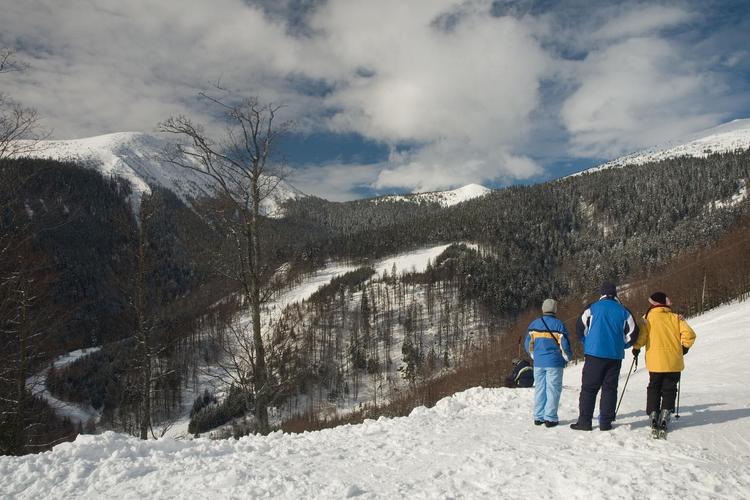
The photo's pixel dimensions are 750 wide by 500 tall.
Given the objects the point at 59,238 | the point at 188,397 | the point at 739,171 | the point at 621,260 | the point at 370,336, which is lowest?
the point at 188,397

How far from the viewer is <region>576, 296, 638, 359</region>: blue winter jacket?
226 inches

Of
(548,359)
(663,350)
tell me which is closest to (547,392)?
(548,359)

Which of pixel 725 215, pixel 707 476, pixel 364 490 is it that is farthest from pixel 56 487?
pixel 725 215

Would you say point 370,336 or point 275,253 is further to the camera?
point 370,336

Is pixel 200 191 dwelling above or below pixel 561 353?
above

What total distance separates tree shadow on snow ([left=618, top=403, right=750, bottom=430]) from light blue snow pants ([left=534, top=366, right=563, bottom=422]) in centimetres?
103

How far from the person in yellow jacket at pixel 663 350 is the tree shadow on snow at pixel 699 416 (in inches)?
17.8

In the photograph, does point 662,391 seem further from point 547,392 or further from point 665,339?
point 547,392

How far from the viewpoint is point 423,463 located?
5016mm

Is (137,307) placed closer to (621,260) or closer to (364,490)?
(364,490)

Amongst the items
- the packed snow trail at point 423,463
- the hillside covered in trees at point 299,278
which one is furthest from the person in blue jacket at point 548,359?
the hillside covered in trees at point 299,278

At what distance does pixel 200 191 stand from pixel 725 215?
515 feet

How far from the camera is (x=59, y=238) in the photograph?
14750 centimetres

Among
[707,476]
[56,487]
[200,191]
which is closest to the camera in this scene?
[707,476]
